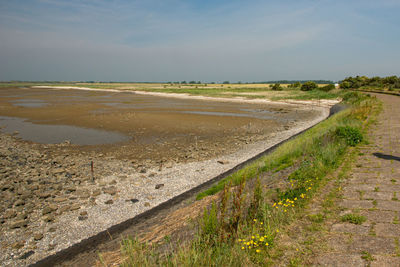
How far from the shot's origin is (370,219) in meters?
Answer: 4.23

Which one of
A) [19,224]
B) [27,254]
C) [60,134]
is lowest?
[27,254]

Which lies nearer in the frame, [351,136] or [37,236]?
[37,236]

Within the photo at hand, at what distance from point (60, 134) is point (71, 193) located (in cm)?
1272

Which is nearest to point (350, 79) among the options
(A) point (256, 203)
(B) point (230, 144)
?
(B) point (230, 144)

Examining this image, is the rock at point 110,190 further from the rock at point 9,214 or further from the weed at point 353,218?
the weed at point 353,218

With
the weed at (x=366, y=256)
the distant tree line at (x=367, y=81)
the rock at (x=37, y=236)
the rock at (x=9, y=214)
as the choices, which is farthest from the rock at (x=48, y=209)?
the distant tree line at (x=367, y=81)

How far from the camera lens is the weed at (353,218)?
166 inches

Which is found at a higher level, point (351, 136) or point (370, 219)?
point (351, 136)

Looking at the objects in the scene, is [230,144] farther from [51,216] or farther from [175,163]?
[51,216]

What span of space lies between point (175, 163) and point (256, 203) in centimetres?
792

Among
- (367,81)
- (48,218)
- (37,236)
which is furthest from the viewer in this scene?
(367,81)

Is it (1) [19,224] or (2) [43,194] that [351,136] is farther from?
(2) [43,194]

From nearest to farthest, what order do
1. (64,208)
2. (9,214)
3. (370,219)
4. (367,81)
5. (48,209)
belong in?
(370,219), (9,214), (48,209), (64,208), (367,81)

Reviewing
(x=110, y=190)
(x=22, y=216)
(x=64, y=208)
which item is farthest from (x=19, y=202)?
(x=110, y=190)
